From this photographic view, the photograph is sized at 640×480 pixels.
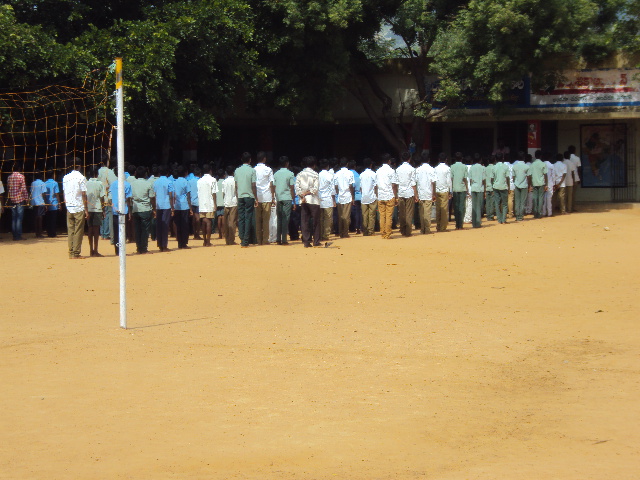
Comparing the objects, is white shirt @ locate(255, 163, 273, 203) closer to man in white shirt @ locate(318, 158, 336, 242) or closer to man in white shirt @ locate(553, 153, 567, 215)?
man in white shirt @ locate(318, 158, 336, 242)

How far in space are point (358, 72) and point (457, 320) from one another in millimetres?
16774

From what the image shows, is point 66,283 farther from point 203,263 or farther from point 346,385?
point 346,385

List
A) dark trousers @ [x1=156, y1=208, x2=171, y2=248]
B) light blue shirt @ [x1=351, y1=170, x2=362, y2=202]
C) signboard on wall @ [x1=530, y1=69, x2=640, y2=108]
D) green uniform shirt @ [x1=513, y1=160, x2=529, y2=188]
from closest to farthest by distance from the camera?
dark trousers @ [x1=156, y1=208, x2=171, y2=248], light blue shirt @ [x1=351, y1=170, x2=362, y2=202], green uniform shirt @ [x1=513, y1=160, x2=529, y2=188], signboard on wall @ [x1=530, y1=69, x2=640, y2=108]

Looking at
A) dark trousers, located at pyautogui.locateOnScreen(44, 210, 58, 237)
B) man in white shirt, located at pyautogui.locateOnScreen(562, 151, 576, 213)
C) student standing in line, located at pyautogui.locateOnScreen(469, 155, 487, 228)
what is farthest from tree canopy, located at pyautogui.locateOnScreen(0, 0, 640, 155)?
student standing in line, located at pyautogui.locateOnScreen(469, 155, 487, 228)

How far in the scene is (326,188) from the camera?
17.9 metres

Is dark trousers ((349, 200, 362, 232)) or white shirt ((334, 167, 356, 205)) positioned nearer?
white shirt ((334, 167, 356, 205))

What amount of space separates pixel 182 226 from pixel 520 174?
8619 millimetres

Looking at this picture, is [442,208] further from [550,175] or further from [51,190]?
[51,190]

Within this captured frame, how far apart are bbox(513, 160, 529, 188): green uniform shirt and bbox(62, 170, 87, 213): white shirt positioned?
34.9ft

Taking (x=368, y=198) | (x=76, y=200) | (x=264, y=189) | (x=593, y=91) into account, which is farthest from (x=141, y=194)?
(x=593, y=91)

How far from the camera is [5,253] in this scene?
17578 millimetres

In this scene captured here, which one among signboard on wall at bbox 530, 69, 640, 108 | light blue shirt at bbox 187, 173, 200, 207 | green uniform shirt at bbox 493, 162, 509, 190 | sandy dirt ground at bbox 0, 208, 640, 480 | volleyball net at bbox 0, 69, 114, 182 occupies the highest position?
signboard on wall at bbox 530, 69, 640, 108

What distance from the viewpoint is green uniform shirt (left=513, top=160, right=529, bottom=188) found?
70.2ft

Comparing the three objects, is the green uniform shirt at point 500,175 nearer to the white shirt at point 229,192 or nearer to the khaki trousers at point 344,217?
the khaki trousers at point 344,217
